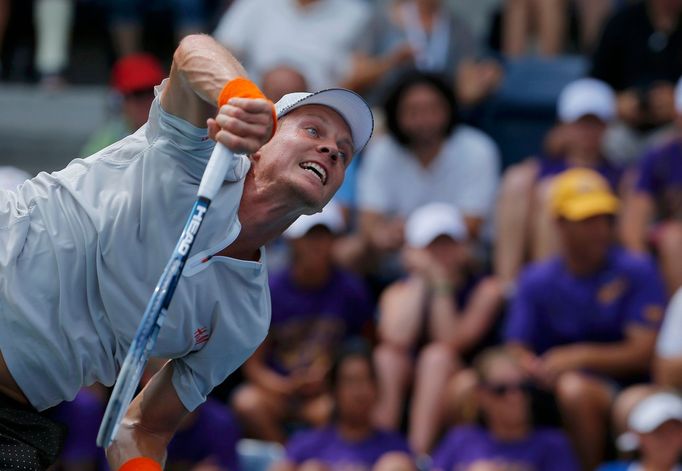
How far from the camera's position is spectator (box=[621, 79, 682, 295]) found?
721cm

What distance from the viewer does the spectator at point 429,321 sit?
22.6 feet

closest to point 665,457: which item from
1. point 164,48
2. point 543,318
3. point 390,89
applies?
point 543,318

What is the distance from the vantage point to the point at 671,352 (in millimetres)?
6438

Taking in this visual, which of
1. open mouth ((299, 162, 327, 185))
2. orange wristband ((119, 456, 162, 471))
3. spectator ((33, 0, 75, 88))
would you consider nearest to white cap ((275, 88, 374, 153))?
open mouth ((299, 162, 327, 185))

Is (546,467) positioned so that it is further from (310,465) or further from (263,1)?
(263,1)

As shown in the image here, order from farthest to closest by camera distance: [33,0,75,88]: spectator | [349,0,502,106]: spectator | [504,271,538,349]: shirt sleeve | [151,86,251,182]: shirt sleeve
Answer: [33,0,75,88]: spectator, [349,0,502,106]: spectator, [504,271,538,349]: shirt sleeve, [151,86,251,182]: shirt sleeve

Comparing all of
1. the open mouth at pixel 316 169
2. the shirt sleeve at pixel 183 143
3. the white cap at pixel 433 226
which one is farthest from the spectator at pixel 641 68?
the shirt sleeve at pixel 183 143

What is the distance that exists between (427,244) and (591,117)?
1157 millimetres

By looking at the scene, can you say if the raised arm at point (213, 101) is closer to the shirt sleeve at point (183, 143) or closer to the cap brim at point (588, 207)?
the shirt sleeve at point (183, 143)

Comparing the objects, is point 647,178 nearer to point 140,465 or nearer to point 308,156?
point 308,156

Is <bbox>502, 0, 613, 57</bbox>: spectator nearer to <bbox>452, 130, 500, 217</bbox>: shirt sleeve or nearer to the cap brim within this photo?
<bbox>452, 130, 500, 217</bbox>: shirt sleeve

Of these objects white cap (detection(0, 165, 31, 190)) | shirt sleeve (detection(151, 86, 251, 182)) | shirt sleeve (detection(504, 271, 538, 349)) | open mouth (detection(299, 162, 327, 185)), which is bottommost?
shirt sleeve (detection(504, 271, 538, 349))

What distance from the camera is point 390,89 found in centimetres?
789

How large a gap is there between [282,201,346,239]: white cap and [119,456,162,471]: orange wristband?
3.29 metres
